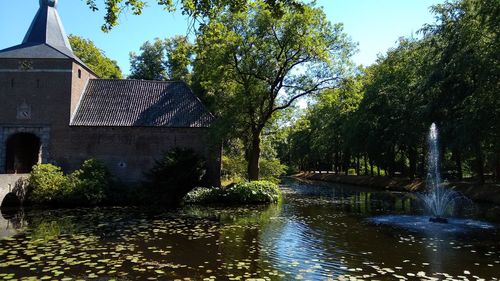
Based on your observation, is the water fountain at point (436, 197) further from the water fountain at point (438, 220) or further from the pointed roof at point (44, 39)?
the pointed roof at point (44, 39)

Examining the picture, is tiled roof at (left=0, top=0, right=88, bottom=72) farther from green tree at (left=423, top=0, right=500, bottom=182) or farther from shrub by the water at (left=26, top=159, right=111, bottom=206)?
green tree at (left=423, top=0, right=500, bottom=182)

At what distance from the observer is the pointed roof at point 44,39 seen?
2706cm

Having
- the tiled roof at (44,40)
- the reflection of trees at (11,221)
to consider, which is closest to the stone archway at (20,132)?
the tiled roof at (44,40)

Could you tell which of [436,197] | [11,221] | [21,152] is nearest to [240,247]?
[11,221]

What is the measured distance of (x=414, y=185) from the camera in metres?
35.2

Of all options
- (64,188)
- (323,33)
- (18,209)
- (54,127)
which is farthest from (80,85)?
(323,33)

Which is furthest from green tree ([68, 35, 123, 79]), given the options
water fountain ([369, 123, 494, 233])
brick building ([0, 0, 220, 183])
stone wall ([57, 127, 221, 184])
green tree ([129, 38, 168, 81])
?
water fountain ([369, 123, 494, 233])

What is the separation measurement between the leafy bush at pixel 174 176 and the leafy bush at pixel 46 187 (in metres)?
4.63

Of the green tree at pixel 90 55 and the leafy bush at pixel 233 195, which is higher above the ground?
the green tree at pixel 90 55

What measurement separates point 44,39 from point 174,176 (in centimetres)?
1349

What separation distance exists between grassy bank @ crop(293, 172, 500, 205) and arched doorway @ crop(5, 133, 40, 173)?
94.1 ft

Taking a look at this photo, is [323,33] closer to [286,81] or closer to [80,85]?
[286,81]

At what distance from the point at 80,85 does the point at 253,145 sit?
1263 cm

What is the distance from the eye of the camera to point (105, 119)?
27.7 m
